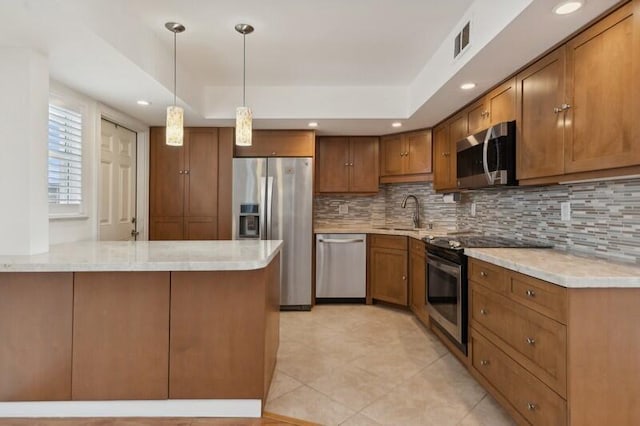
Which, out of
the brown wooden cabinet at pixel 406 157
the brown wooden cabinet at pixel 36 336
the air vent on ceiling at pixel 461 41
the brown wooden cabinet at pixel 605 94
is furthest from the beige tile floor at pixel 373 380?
the air vent on ceiling at pixel 461 41

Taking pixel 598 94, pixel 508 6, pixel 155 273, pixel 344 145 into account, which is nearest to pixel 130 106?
pixel 155 273

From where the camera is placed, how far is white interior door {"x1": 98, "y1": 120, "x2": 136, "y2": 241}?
330 cm

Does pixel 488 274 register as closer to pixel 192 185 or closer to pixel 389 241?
pixel 389 241

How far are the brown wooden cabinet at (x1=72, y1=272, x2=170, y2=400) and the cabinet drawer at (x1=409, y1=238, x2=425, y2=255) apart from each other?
2.49 metres

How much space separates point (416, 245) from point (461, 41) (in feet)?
6.73

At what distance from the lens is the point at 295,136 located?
4191 mm

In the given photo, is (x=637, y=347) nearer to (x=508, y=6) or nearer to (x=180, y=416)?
(x=508, y=6)

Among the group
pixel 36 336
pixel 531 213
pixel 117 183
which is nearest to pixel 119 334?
pixel 36 336

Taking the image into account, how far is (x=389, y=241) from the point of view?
4207 mm

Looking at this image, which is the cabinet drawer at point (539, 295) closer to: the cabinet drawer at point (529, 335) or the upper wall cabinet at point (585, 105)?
the cabinet drawer at point (529, 335)

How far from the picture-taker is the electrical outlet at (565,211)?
2398mm

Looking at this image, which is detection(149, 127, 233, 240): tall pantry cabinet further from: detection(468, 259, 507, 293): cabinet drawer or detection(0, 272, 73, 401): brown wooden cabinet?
detection(468, 259, 507, 293): cabinet drawer

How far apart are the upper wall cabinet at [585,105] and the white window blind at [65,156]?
3.22 meters

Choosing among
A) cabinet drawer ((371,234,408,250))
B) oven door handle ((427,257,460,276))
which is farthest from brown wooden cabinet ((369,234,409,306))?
oven door handle ((427,257,460,276))
